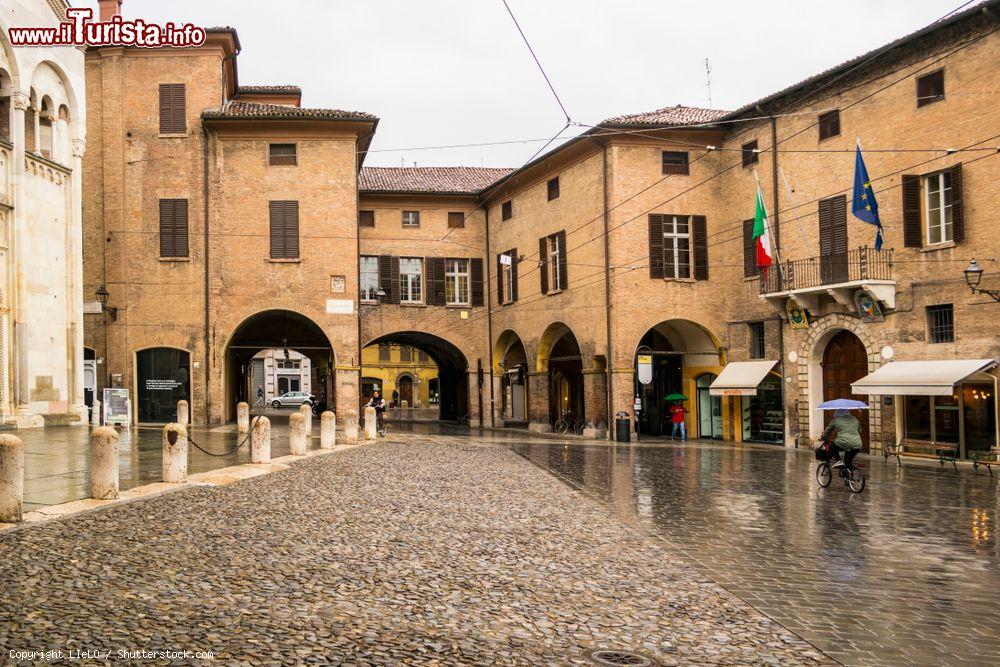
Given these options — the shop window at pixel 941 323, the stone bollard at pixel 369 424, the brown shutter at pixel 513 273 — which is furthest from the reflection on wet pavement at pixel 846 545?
the brown shutter at pixel 513 273

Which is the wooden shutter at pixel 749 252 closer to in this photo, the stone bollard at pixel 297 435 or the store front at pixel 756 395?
the store front at pixel 756 395

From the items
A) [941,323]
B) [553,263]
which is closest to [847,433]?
[941,323]

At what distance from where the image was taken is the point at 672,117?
29.7 m

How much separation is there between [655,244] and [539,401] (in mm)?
8849

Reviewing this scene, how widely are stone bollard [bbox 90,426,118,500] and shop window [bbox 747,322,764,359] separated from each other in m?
20.8

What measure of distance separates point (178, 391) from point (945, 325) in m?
23.2

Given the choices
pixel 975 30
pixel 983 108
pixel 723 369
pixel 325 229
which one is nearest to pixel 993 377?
pixel 983 108

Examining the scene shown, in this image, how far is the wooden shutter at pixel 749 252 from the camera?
27125 millimetres

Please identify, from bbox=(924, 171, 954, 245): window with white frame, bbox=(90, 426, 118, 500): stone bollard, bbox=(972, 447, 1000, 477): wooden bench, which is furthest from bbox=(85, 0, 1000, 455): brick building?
bbox=(90, 426, 118, 500): stone bollard

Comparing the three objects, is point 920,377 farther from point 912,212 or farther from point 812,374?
point 812,374

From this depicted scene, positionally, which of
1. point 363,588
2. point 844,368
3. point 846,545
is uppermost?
point 844,368

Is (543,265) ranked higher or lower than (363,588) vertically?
higher

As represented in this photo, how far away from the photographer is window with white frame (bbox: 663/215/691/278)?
2889 cm

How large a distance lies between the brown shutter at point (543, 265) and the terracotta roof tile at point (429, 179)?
19.1 feet
